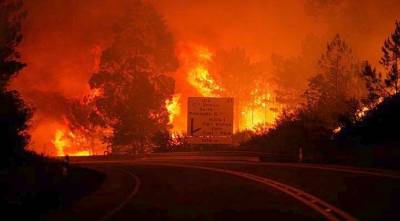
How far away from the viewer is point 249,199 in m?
14.7

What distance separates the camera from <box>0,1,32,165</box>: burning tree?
2405 centimetres

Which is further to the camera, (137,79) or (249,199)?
(137,79)

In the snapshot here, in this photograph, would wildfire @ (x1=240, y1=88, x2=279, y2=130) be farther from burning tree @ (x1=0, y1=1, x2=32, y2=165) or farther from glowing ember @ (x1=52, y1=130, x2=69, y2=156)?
burning tree @ (x1=0, y1=1, x2=32, y2=165)

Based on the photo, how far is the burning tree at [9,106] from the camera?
24.0 m

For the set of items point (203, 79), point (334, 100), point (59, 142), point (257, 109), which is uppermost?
point (203, 79)

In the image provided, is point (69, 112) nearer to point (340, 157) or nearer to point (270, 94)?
point (270, 94)

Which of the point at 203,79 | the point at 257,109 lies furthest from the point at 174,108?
the point at 257,109

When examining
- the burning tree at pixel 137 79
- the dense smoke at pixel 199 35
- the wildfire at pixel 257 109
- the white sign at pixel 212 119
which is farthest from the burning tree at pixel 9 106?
the wildfire at pixel 257 109

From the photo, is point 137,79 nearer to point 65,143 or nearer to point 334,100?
point 334,100

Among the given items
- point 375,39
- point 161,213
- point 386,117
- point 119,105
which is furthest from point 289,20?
point 161,213

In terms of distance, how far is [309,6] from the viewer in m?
76.4

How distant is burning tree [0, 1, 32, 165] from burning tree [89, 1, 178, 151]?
928 inches

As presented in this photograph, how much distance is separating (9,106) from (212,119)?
1971 cm

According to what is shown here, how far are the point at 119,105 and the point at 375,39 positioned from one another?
33234mm
